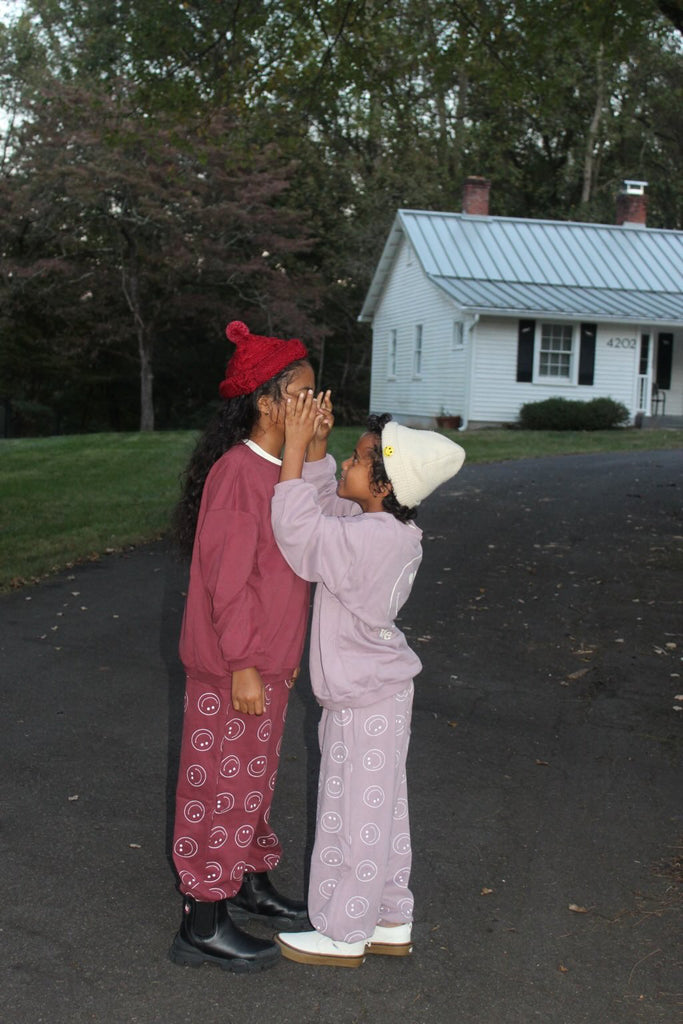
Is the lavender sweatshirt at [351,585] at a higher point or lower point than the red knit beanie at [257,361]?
lower

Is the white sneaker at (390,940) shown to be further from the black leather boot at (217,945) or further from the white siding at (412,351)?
the white siding at (412,351)

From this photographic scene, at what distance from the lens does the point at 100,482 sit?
1481cm

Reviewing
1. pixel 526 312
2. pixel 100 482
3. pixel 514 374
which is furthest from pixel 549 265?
pixel 100 482

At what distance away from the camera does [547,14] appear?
12117mm

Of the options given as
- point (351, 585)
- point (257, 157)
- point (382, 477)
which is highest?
point (257, 157)

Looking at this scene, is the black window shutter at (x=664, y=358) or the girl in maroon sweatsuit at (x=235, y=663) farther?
the black window shutter at (x=664, y=358)

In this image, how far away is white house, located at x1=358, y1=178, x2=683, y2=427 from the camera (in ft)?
92.2

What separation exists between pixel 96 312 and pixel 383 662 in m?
30.2

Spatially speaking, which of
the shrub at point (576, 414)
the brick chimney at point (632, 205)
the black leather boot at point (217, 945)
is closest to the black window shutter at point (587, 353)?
the shrub at point (576, 414)

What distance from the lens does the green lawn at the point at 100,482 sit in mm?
10367

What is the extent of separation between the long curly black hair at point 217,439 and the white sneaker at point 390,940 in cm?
128

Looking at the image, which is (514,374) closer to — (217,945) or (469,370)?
(469,370)

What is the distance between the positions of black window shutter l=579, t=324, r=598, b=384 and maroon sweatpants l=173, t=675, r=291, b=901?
85.6 feet

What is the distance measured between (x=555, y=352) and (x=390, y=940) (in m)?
26.1
